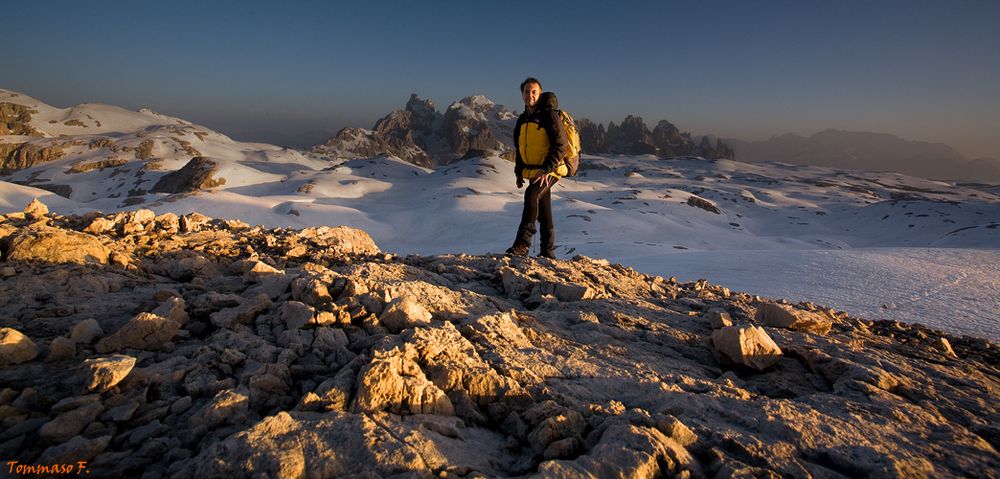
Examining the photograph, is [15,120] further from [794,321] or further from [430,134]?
[794,321]

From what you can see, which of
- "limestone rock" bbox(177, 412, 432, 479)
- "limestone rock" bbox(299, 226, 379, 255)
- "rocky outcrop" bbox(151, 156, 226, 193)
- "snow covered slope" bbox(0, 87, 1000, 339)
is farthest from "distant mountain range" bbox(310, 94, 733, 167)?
"limestone rock" bbox(177, 412, 432, 479)

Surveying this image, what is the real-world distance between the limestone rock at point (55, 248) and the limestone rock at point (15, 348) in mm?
2025

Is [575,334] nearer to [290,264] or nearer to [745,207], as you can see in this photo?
[290,264]

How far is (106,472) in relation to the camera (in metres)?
1.88

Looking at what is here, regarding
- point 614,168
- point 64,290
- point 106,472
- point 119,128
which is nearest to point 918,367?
point 106,472

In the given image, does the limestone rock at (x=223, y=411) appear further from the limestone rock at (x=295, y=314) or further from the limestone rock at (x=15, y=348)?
the limestone rock at (x=15, y=348)

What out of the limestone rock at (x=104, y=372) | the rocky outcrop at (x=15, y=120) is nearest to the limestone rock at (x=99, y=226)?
the limestone rock at (x=104, y=372)

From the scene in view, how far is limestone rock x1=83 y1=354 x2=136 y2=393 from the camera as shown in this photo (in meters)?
2.33

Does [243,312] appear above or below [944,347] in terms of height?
above

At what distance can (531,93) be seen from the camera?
6254 mm

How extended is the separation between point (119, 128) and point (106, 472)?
5509 inches

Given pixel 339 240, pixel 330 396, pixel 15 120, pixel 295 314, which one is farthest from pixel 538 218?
pixel 15 120

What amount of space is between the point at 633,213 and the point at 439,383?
118ft

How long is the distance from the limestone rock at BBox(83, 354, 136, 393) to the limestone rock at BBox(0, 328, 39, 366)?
528 millimetres
